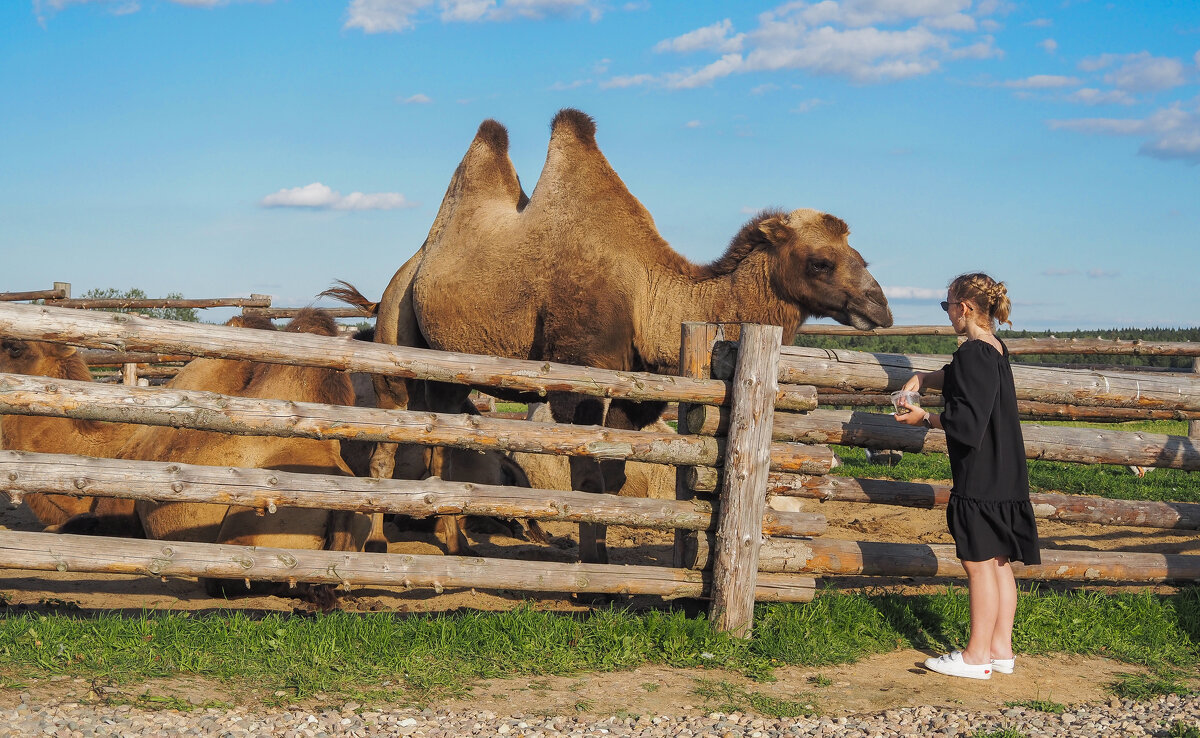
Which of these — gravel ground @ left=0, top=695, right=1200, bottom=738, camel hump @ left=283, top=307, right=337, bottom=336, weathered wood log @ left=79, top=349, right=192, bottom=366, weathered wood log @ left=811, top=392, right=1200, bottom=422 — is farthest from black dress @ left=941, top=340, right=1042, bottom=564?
weathered wood log @ left=79, top=349, right=192, bottom=366

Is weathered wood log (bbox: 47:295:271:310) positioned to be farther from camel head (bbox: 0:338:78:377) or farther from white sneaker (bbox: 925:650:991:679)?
white sneaker (bbox: 925:650:991:679)

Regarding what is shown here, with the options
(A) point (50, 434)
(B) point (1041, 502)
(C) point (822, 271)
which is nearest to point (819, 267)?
(C) point (822, 271)

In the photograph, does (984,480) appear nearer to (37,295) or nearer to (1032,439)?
(1032,439)

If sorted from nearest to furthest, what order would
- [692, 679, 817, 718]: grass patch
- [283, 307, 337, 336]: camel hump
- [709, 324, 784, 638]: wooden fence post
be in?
[692, 679, 817, 718]: grass patch → [709, 324, 784, 638]: wooden fence post → [283, 307, 337, 336]: camel hump

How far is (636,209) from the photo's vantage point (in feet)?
23.3

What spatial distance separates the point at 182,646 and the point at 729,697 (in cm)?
230

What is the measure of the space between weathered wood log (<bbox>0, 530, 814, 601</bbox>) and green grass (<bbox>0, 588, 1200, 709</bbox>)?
172mm

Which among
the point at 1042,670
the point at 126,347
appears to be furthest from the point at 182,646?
the point at 1042,670

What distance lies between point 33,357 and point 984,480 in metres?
6.46

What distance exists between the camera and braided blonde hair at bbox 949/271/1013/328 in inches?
172

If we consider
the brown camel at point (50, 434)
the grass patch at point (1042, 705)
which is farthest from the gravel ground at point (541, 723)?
the brown camel at point (50, 434)

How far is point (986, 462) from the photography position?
434cm

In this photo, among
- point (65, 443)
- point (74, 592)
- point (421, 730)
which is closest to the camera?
point (421, 730)

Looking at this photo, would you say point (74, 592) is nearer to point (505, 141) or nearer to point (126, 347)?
point (126, 347)
